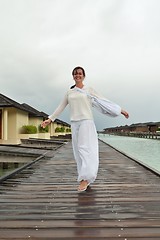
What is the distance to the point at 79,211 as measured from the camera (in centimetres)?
327

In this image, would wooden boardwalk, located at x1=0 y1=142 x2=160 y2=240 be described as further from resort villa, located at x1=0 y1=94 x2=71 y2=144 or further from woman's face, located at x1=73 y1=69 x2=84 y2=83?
resort villa, located at x1=0 y1=94 x2=71 y2=144

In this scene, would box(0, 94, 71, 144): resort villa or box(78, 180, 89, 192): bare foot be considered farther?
box(0, 94, 71, 144): resort villa

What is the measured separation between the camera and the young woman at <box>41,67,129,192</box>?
13.7 feet

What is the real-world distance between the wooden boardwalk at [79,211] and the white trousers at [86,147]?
11.8 inches

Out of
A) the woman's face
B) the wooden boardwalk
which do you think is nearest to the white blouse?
the woman's face

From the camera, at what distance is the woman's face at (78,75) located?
4.24 meters

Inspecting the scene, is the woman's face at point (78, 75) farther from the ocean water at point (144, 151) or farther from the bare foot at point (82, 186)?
the ocean water at point (144, 151)

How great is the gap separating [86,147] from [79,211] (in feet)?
3.57

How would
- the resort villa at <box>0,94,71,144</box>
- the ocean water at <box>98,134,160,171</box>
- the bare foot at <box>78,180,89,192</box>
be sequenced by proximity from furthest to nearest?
the resort villa at <box>0,94,71,144</box> → the ocean water at <box>98,134,160,171</box> → the bare foot at <box>78,180,89,192</box>

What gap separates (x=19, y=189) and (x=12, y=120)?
16492mm

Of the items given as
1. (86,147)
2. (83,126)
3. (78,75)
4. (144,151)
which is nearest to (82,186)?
(86,147)

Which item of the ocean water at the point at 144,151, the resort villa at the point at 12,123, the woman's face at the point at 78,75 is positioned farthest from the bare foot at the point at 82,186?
the resort villa at the point at 12,123

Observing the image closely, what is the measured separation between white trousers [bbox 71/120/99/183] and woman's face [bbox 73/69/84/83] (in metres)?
0.58

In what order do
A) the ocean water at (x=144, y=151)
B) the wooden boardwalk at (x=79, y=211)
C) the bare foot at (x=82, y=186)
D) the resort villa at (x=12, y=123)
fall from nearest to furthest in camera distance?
the wooden boardwalk at (x=79, y=211)
the bare foot at (x=82, y=186)
the ocean water at (x=144, y=151)
the resort villa at (x=12, y=123)
